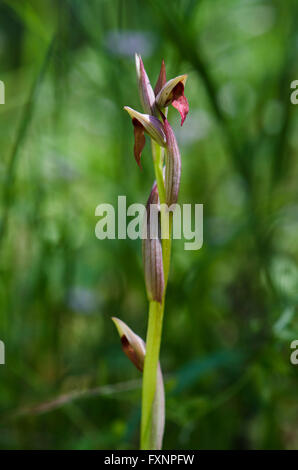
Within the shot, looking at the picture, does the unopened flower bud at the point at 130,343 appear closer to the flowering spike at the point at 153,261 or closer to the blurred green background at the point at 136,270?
the flowering spike at the point at 153,261

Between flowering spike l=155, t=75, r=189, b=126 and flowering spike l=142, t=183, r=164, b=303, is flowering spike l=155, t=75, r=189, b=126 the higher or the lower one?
the higher one

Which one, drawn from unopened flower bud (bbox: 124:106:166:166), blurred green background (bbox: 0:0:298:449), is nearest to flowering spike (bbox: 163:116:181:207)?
unopened flower bud (bbox: 124:106:166:166)

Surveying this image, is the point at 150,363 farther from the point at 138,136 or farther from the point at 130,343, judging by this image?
the point at 138,136

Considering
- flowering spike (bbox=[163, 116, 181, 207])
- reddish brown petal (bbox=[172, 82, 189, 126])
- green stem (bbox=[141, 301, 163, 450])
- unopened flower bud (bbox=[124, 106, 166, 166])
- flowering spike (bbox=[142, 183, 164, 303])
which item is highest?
reddish brown petal (bbox=[172, 82, 189, 126])

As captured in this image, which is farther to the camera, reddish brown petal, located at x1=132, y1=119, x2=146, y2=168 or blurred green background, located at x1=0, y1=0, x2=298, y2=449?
blurred green background, located at x1=0, y1=0, x2=298, y2=449

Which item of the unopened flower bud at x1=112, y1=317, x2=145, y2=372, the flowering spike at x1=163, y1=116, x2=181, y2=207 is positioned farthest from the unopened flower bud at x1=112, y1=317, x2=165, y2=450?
the flowering spike at x1=163, y1=116, x2=181, y2=207

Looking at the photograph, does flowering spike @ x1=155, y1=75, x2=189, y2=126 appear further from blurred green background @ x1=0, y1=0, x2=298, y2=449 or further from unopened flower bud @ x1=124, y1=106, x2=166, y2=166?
blurred green background @ x1=0, y1=0, x2=298, y2=449

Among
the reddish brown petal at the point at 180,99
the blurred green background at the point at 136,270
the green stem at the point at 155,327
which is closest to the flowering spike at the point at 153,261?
the green stem at the point at 155,327

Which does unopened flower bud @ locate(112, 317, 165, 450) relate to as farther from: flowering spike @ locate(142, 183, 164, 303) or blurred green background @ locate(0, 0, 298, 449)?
blurred green background @ locate(0, 0, 298, 449)

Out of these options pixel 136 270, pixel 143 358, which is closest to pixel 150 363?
pixel 143 358
